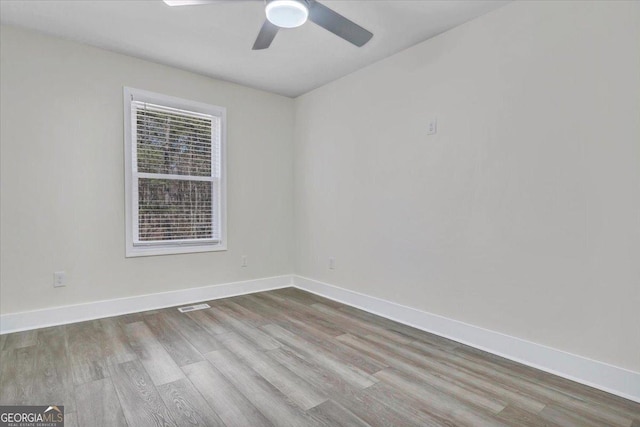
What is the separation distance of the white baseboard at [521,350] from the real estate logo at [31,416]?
246 centimetres

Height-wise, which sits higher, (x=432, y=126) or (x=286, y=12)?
(x=286, y=12)

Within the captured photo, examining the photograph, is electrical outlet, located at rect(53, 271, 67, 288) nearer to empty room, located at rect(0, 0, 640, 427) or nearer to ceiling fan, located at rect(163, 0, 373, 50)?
empty room, located at rect(0, 0, 640, 427)

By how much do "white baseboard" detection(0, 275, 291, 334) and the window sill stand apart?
414 mm

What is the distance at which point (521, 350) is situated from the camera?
7.34 feet

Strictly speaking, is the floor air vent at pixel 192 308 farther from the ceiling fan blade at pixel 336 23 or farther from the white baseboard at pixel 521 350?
the ceiling fan blade at pixel 336 23

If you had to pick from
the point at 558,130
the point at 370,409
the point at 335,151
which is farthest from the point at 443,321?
the point at 335,151

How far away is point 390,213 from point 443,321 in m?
1.05

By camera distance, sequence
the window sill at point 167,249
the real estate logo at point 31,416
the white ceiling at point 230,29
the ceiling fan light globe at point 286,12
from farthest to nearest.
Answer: the window sill at point 167,249 < the white ceiling at point 230,29 < the ceiling fan light globe at point 286,12 < the real estate logo at point 31,416

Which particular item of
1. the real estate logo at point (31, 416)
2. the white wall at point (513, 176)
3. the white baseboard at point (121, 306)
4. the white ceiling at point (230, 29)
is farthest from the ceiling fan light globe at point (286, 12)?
the white baseboard at point (121, 306)

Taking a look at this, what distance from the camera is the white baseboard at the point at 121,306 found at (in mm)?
2705

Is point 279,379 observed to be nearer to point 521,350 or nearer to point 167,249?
point 521,350

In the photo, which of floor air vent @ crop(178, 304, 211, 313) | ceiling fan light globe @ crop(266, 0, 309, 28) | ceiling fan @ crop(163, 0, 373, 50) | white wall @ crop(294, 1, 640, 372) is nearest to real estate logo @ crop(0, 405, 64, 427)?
floor air vent @ crop(178, 304, 211, 313)

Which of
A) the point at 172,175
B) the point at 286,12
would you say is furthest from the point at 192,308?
the point at 286,12

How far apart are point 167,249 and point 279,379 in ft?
6.82
